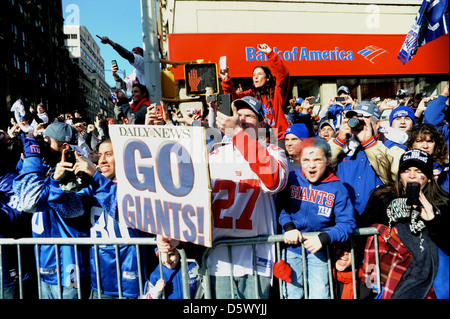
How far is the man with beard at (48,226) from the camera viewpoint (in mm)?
2561

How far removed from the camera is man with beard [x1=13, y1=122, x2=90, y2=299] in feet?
8.40

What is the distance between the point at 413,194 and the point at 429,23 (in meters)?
3.11

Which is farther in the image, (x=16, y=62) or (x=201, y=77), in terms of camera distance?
(x=16, y=62)

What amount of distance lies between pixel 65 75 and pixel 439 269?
71.5 metres

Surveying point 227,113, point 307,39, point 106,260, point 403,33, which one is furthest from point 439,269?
point 403,33

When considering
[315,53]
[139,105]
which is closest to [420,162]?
[139,105]

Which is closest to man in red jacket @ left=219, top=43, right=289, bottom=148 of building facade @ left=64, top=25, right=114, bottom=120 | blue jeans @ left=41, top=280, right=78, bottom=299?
blue jeans @ left=41, top=280, right=78, bottom=299

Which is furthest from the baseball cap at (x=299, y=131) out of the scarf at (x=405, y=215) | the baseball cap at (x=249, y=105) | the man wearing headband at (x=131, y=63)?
the man wearing headband at (x=131, y=63)

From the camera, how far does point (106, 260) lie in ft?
8.81

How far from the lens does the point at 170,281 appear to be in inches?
101

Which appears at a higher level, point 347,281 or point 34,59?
point 34,59

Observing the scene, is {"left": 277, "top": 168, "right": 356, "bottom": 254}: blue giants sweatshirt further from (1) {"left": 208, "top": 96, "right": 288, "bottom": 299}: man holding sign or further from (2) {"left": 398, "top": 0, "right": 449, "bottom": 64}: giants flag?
(2) {"left": 398, "top": 0, "right": 449, "bottom": 64}: giants flag

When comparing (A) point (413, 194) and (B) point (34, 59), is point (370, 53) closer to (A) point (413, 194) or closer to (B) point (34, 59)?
(A) point (413, 194)
